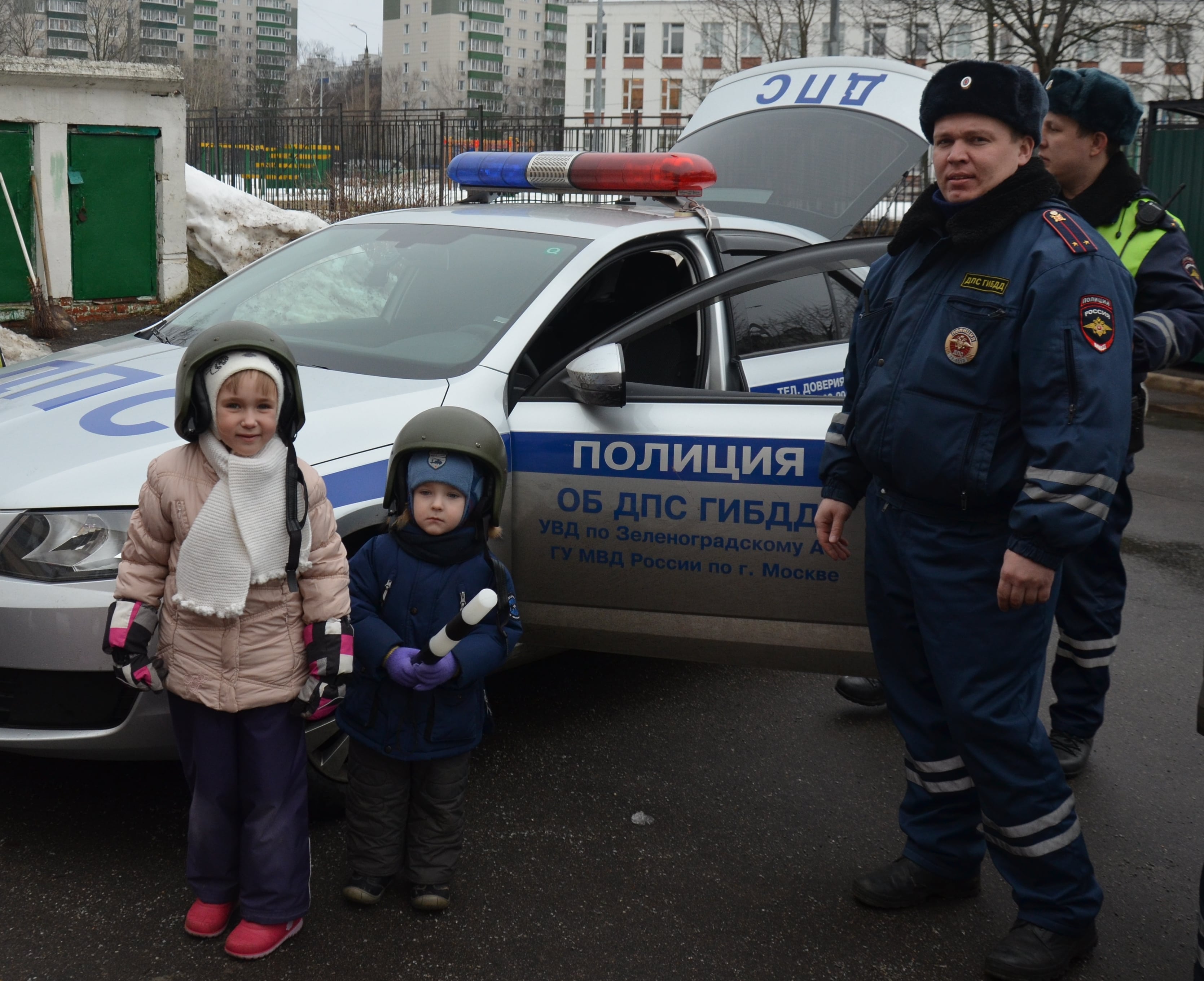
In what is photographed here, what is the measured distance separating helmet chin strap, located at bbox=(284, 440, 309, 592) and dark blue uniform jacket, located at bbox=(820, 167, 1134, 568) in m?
1.20

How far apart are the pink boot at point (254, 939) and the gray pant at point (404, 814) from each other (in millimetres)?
242

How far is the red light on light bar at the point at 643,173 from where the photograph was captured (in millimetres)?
4242

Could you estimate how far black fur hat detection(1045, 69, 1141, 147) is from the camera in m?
3.24

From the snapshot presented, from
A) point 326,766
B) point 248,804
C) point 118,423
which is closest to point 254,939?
point 248,804

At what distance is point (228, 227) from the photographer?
13.0 metres

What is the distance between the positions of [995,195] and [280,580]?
1.67 metres

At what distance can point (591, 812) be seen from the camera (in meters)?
3.37

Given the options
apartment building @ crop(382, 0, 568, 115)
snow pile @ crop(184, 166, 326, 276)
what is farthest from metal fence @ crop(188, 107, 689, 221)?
apartment building @ crop(382, 0, 568, 115)

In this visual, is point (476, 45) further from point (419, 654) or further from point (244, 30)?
point (419, 654)

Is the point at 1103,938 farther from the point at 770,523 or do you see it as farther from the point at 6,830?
the point at 6,830

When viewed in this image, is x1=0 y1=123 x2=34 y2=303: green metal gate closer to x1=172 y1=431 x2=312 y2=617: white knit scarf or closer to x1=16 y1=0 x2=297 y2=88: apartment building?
x1=172 y1=431 x2=312 y2=617: white knit scarf

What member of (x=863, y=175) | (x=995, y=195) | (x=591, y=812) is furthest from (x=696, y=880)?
(x=863, y=175)

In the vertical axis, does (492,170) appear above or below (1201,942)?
above

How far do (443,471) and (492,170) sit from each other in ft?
7.87
